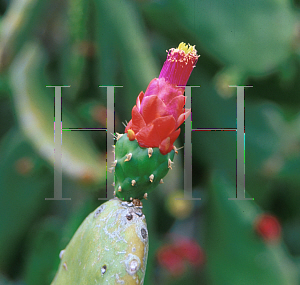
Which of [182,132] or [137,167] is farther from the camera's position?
[182,132]

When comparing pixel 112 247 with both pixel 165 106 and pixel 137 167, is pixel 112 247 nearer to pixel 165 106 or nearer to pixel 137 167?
pixel 137 167

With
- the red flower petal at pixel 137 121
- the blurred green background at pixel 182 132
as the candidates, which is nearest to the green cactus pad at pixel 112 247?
the red flower petal at pixel 137 121

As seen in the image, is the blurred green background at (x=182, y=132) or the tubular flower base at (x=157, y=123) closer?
the tubular flower base at (x=157, y=123)

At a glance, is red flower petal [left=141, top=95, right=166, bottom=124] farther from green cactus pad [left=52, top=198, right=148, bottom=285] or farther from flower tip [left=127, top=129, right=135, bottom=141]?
green cactus pad [left=52, top=198, right=148, bottom=285]

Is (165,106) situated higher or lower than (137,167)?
higher

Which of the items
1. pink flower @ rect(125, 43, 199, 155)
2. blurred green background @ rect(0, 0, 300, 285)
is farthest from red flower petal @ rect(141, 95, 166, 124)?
blurred green background @ rect(0, 0, 300, 285)

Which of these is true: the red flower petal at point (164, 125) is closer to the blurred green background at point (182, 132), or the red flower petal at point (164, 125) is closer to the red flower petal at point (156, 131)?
the red flower petal at point (156, 131)

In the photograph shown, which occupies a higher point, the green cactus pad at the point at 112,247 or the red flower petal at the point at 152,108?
the red flower petal at the point at 152,108

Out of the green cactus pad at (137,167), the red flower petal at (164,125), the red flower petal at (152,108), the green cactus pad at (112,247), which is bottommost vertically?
the green cactus pad at (112,247)

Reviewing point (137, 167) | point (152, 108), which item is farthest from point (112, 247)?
point (152, 108)
